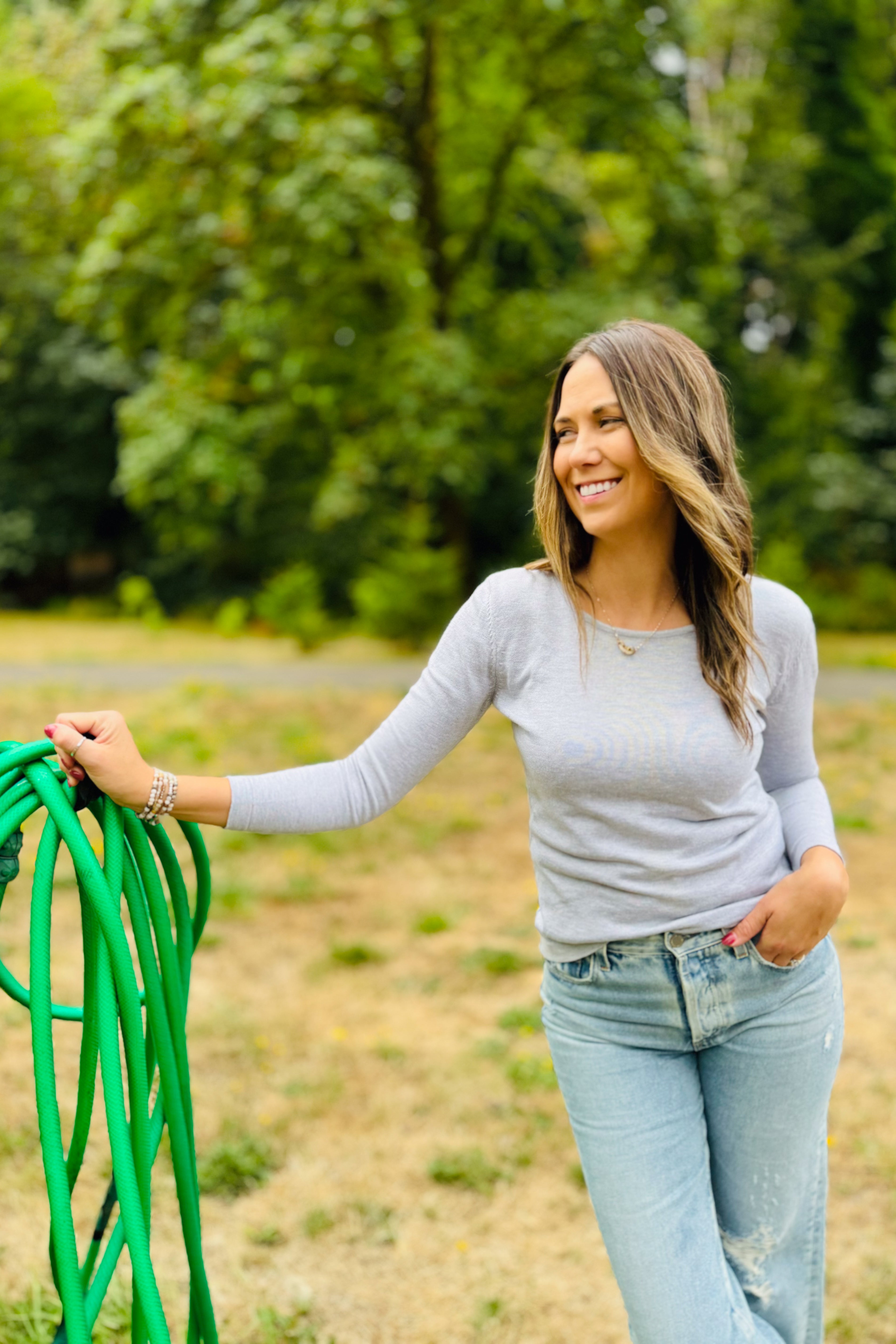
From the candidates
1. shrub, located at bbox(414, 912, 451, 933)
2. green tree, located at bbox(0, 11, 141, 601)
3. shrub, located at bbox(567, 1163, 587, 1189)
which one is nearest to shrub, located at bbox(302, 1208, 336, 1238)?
shrub, located at bbox(567, 1163, 587, 1189)

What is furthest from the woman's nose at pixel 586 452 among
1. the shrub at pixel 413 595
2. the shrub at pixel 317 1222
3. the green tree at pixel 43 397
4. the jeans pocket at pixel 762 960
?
the green tree at pixel 43 397

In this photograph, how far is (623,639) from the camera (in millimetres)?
1627

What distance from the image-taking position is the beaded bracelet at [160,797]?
1460 mm

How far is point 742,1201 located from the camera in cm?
168

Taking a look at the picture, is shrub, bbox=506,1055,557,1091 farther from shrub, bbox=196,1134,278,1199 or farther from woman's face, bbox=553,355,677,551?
woman's face, bbox=553,355,677,551

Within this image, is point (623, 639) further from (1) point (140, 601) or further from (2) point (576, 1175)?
(1) point (140, 601)

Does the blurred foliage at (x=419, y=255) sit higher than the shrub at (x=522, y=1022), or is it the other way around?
the blurred foliage at (x=419, y=255)

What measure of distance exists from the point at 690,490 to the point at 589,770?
1.33ft

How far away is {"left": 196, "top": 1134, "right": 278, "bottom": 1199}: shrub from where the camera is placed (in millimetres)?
2902

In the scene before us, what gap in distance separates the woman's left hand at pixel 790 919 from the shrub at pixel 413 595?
10390 mm

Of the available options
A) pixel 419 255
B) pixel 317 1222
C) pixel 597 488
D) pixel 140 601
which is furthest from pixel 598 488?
pixel 140 601

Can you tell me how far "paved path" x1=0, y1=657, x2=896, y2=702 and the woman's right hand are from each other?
27.6 feet

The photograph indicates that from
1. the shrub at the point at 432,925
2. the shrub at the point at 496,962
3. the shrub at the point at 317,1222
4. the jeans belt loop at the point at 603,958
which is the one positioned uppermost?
the jeans belt loop at the point at 603,958

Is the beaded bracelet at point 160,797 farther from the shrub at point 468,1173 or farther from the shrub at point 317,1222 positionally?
the shrub at point 468,1173
